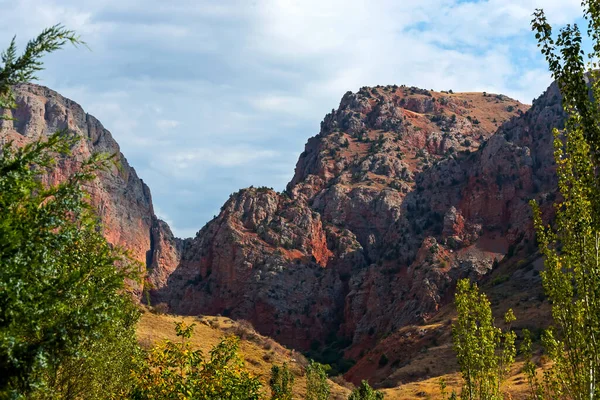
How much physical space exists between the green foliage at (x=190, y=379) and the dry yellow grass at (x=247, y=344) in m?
47.7

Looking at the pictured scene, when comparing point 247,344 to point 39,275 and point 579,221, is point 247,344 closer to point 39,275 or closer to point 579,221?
point 579,221

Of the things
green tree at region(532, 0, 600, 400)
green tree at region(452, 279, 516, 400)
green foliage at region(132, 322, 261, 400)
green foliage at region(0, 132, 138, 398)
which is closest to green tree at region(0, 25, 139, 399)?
green foliage at region(0, 132, 138, 398)

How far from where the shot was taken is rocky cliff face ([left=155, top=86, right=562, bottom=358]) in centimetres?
13188

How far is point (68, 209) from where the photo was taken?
11.3 meters

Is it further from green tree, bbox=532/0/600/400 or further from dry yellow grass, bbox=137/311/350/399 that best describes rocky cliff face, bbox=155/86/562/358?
green tree, bbox=532/0/600/400

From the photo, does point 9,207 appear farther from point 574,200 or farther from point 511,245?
point 511,245

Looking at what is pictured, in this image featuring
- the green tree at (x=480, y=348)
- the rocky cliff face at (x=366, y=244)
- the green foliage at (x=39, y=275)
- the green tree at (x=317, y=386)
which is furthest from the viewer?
the rocky cliff face at (x=366, y=244)

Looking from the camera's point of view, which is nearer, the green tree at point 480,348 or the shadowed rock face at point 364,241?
the green tree at point 480,348

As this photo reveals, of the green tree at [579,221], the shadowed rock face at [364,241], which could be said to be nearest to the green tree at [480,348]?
the green tree at [579,221]

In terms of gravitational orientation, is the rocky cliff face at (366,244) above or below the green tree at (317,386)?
above

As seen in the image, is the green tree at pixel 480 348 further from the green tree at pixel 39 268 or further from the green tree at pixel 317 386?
the green tree at pixel 317 386

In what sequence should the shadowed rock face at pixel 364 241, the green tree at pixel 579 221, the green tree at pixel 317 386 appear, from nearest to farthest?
the green tree at pixel 579 221 → the green tree at pixel 317 386 → the shadowed rock face at pixel 364 241

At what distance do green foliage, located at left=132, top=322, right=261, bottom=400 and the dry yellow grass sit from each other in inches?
1878

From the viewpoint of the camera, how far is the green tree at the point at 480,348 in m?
26.9
